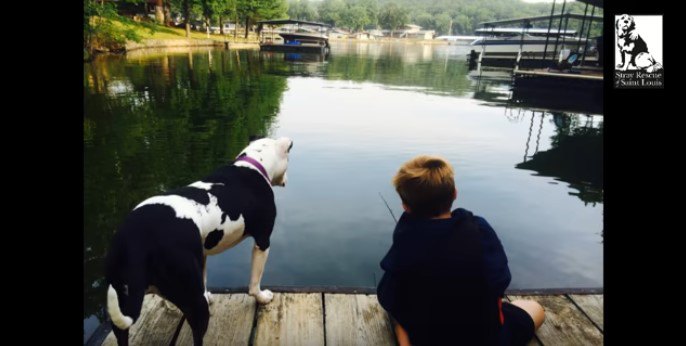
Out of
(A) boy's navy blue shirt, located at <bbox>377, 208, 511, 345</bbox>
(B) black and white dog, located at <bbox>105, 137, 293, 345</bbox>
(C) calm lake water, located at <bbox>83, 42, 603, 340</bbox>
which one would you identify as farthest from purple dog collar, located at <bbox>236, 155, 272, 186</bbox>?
(C) calm lake water, located at <bbox>83, 42, 603, 340</bbox>

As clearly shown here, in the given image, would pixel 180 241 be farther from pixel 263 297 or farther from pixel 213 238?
pixel 263 297

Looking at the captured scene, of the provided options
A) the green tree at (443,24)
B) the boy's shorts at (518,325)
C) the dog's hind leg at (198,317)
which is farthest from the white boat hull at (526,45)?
the green tree at (443,24)

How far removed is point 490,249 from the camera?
6.36ft

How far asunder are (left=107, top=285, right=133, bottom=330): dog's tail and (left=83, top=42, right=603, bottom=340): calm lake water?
2.29 m

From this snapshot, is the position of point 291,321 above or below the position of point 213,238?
below

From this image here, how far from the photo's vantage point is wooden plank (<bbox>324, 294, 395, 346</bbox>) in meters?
2.71

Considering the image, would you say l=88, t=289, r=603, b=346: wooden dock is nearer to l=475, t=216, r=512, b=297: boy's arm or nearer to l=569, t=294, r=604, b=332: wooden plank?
l=569, t=294, r=604, b=332: wooden plank

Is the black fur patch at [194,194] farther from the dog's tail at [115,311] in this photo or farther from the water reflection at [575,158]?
the water reflection at [575,158]

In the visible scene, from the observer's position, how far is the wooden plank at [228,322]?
8.64 feet

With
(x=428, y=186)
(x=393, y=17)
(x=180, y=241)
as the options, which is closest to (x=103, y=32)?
(x=180, y=241)

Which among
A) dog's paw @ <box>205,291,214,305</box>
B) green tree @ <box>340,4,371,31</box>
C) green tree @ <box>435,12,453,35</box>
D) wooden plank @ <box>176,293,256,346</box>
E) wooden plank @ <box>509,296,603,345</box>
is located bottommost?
wooden plank @ <box>509,296,603,345</box>

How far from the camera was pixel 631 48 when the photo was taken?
2258 mm

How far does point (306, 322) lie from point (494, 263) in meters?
1.55

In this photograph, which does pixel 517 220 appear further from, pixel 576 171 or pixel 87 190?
pixel 87 190
